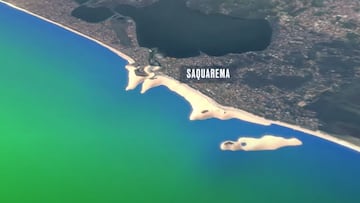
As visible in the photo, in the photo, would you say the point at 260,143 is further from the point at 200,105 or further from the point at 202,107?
the point at 200,105

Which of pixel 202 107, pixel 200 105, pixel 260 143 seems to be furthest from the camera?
pixel 200 105

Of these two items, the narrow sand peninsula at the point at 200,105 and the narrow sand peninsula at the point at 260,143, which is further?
the narrow sand peninsula at the point at 200,105

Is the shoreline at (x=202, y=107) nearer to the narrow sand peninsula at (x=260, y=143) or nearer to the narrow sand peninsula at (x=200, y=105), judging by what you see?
the narrow sand peninsula at (x=200, y=105)

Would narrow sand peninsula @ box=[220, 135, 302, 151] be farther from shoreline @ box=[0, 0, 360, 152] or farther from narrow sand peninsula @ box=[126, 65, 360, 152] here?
narrow sand peninsula @ box=[126, 65, 360, 152]

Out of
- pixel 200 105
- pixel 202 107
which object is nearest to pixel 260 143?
pixel 202 107

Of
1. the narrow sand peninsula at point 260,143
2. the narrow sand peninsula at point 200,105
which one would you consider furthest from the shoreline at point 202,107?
the narrow sand peninsula at point 260,143

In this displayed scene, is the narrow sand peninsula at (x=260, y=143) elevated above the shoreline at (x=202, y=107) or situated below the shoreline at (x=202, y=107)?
below

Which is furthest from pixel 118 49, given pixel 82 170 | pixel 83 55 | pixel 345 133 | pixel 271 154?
pixel 345 133
